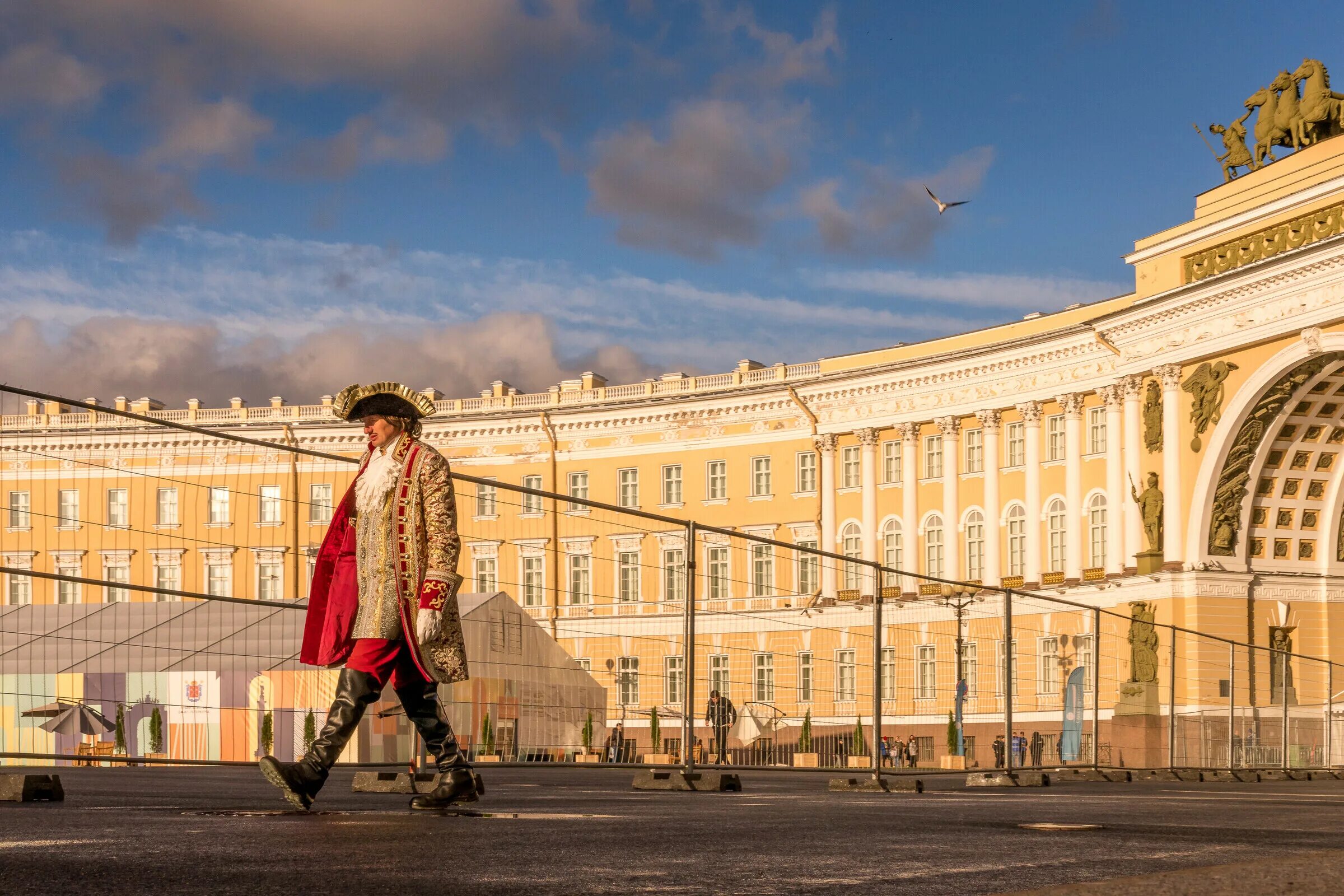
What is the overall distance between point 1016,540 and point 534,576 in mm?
16856

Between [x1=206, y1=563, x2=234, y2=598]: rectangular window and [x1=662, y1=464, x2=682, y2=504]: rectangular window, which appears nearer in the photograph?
[x1=662, y1=464, x2=682, y2=504]: rectangular window

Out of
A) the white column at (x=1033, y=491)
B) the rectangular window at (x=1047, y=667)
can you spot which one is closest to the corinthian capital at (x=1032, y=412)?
the white column at (x=1033, y=491)

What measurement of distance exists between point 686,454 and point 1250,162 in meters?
21.9

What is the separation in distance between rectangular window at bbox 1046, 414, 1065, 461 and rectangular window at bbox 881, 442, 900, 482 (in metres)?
5.83

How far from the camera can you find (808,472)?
57.0m

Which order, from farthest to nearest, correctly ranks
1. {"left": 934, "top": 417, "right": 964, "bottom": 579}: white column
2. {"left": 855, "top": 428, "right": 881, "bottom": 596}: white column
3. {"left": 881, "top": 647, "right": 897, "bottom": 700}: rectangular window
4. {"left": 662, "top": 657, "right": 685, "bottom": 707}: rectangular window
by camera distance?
{"left": 855, "top": 428, "right": 881, "bottom": 596}: white column
{"left": 934, "top": 417, "right": 964, "bottom": 579}: white column
{"left": 881, "top": 647, "right": 897, "bottom": 700}: rectangular window
{"left": 662, "top": 657, "right": 685, "bottom": 707}: rectangular window

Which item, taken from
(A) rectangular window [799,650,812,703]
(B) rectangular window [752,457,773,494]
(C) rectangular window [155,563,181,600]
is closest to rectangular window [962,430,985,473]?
(A) rectangular window [799,650,812,703]

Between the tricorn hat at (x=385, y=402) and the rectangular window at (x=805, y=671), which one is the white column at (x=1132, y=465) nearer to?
the rectangular window at (x=805, y=671)

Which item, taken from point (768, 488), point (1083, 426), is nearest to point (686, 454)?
point (768, 488)

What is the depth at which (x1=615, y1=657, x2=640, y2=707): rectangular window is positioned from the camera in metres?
47.6

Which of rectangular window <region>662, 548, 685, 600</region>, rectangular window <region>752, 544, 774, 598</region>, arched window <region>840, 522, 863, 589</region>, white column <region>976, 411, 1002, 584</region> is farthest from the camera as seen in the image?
rectangular window <region>662, 548, 685, 600</region>

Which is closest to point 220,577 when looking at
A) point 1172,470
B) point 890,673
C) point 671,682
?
point 671,682

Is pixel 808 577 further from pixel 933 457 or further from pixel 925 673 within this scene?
pixel 925 673

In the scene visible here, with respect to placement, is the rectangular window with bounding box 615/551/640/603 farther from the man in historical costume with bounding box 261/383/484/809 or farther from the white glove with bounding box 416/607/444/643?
the white glove with bounding box 416/607/444/643
